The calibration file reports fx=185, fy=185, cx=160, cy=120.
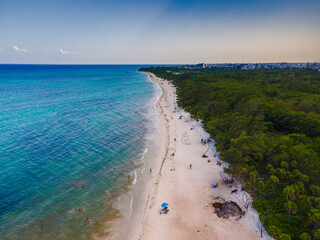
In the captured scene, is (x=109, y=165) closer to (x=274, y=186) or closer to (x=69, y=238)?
(x=69, y=238)

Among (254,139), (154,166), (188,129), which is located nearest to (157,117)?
(188,129)

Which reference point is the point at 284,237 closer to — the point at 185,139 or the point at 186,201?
the point at 186,201

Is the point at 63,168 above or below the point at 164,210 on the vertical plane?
below

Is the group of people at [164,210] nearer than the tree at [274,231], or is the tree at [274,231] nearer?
the tree at [274,231]

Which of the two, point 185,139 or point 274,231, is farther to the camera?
point 185,139

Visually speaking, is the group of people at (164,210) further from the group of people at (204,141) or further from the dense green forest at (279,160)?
the group of people at (204,141)

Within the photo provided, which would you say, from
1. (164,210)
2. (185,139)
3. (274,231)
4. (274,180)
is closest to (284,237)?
(274,231)

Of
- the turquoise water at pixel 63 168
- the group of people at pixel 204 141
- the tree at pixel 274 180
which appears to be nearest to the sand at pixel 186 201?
the group of people at pixel 204 141

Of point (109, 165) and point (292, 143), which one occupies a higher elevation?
point (292, 143)
